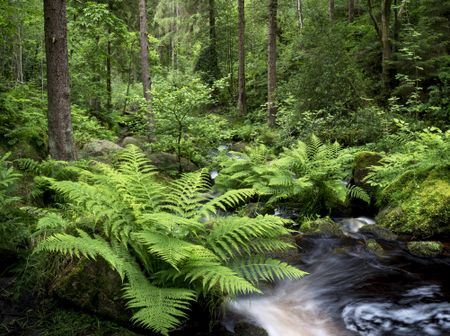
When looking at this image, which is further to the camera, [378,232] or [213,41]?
[213,41]

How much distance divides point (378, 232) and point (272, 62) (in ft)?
36.6

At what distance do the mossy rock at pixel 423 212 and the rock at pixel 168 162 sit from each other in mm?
5572

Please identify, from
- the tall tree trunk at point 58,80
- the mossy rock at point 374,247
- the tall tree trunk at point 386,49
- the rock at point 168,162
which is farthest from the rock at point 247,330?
the tall tree trunk at point 386,49

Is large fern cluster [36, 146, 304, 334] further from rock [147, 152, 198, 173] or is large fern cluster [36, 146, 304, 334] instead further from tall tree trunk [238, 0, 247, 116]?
tall tree trunk [238, 0, 247, 116]

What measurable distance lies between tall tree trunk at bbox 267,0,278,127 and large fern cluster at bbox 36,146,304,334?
1240 centimetres

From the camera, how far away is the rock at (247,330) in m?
3.74

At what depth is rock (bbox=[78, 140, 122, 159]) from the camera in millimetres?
9883

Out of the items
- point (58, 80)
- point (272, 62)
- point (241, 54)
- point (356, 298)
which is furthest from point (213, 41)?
point (356, 298)

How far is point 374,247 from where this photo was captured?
6301 millimetres

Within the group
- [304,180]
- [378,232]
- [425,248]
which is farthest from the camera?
[304,180]

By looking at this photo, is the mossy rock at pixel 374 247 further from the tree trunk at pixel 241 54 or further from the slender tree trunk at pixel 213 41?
the slender tree trunk at pixel 213 41

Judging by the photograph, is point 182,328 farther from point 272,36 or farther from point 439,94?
point 272,36

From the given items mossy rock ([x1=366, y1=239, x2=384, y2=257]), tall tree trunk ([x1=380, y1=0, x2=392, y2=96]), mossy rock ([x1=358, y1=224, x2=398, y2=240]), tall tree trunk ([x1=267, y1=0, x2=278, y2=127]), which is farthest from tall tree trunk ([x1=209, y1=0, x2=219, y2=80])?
mossy rock ([x1=366, y1=239, x2=384, y2=257])

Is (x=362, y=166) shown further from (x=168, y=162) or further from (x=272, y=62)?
(x=272, y=62)
